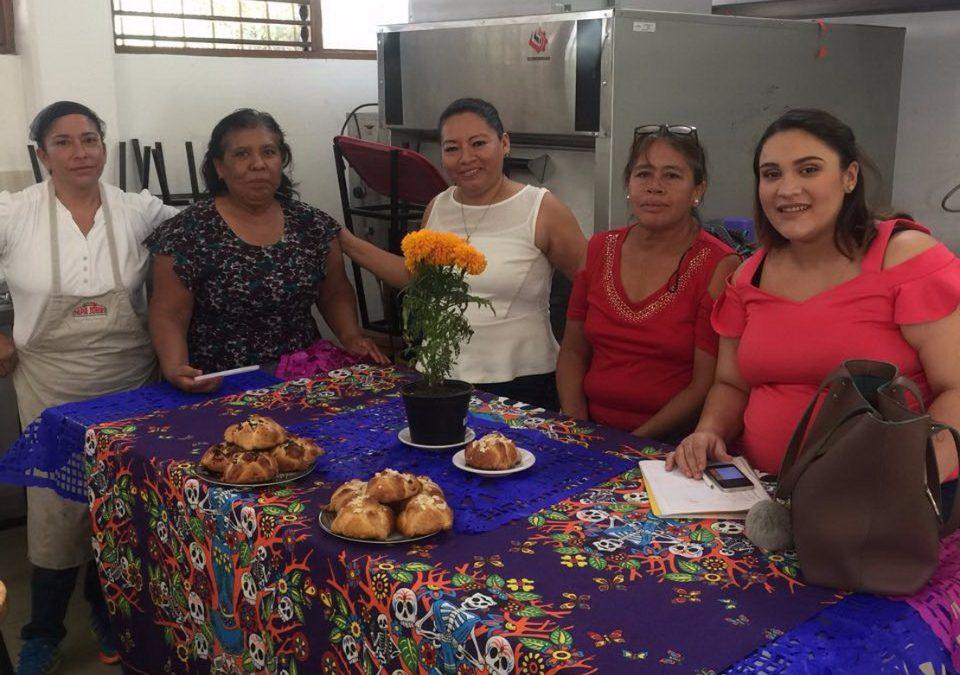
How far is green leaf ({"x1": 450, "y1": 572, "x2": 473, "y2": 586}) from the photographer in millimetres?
1316

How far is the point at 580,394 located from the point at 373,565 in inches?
43.0

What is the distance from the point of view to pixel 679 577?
1323 millimetres

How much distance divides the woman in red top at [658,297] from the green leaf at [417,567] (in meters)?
0.92

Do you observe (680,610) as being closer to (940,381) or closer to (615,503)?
(615,503)

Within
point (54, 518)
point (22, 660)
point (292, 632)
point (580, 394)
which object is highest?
point (580, 394)

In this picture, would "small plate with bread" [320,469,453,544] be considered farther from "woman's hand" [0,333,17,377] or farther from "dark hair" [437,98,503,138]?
"woman's hand" [0,333,17,377]

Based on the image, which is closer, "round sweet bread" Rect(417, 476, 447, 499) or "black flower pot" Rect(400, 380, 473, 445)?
"round sweet bread" Rect(417, 476, 447, 499)

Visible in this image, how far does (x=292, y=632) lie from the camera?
1.56m

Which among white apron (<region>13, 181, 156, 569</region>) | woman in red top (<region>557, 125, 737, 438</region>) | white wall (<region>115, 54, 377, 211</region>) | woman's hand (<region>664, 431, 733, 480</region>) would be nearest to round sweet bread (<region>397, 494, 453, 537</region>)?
woman's hand (<region>664, 431, 733, 480</region>)

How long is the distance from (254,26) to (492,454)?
3.36 meters

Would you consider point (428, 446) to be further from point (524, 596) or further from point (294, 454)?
point (524, 596)

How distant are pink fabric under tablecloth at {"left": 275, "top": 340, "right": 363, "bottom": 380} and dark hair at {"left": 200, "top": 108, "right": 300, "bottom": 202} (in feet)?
1.63

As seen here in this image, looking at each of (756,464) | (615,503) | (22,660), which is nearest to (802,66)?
(756,464)

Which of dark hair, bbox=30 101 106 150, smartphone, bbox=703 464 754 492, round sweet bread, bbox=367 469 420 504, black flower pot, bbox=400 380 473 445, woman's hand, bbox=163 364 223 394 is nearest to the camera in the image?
round sweet bread, bbox=367 469 420 504
